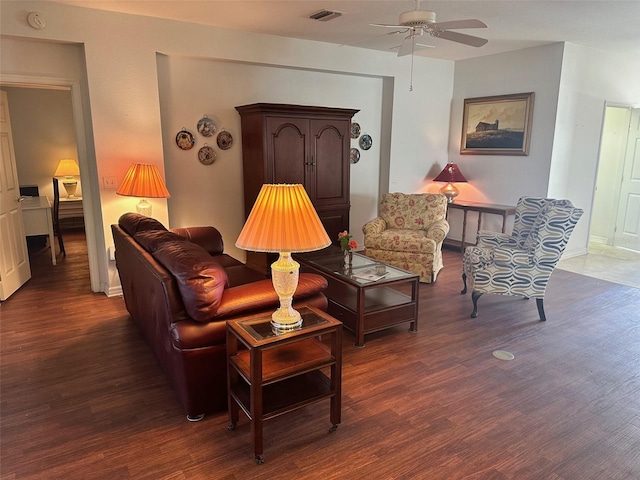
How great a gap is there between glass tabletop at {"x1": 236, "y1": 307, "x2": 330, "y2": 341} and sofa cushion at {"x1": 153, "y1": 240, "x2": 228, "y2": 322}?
0.60 feet

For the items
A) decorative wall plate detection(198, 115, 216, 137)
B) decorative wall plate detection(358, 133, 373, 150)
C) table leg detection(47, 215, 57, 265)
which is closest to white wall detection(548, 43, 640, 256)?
decorative wall plate detection(358, 133, 373, 150)

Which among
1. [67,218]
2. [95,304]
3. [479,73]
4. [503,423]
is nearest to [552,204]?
[503,423]

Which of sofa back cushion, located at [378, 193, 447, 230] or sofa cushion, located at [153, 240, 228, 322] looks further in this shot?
sofa back cushion, located at [378, 193, 447, 230]

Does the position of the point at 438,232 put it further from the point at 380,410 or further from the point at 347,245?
the point at 380,410

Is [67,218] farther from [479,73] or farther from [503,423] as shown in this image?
[503,423]

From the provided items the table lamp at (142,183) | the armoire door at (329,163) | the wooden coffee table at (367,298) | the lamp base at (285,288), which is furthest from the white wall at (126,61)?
the lamp base at (285,288)

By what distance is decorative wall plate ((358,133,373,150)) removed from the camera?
6059 millimetres

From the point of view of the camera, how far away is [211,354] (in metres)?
2.33

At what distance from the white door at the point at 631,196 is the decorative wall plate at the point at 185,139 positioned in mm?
6185

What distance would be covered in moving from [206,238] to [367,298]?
5.57ft

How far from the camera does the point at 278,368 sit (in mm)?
2125

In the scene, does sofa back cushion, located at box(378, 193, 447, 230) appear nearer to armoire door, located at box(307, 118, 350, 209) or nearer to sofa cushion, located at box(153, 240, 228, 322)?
armoire door, located at box(307, 118, 350, 209)

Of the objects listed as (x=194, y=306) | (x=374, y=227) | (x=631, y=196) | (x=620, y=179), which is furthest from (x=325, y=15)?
(x=631, y=196)

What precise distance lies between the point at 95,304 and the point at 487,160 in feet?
17.3
